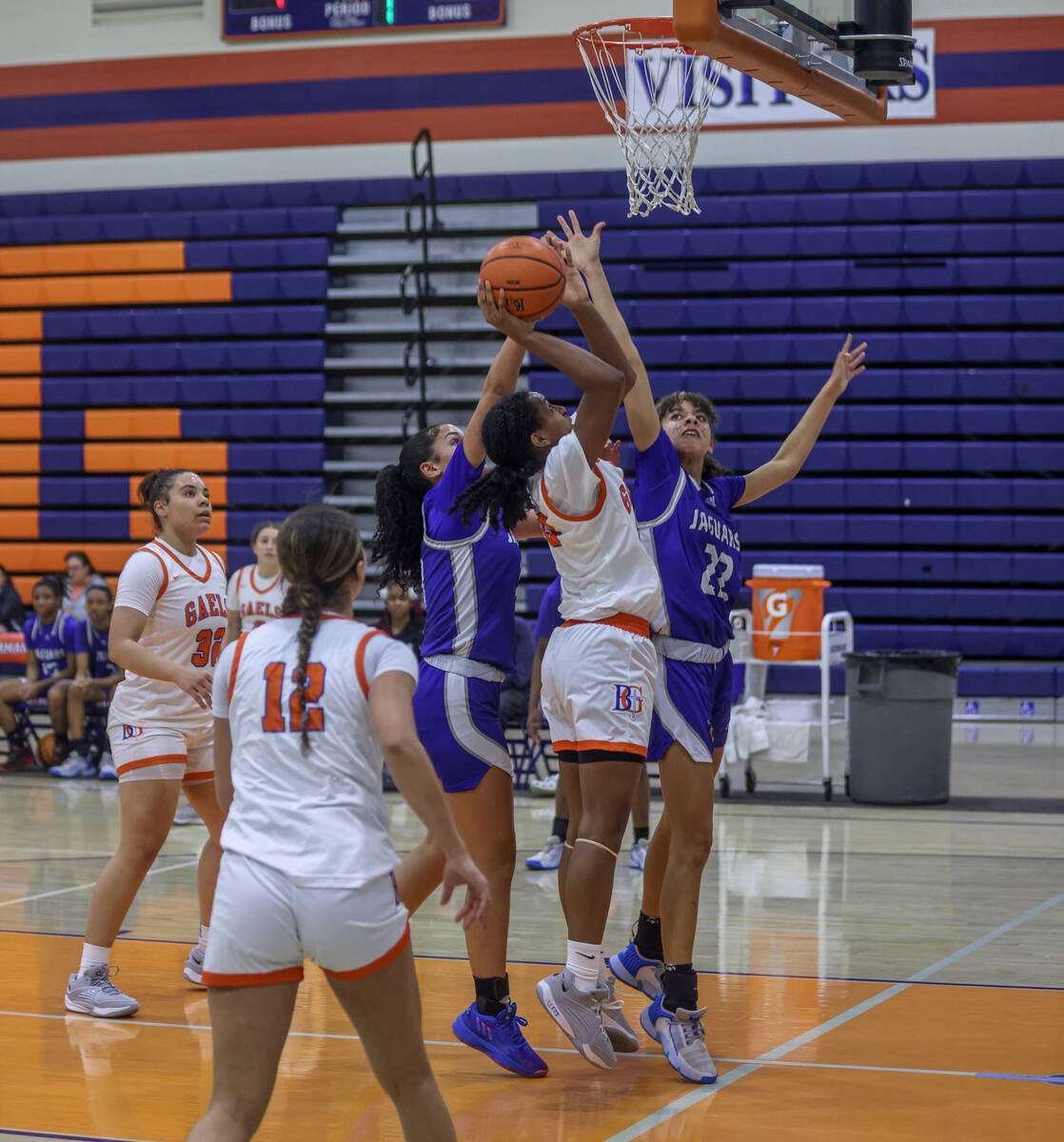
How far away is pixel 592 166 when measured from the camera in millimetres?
12859

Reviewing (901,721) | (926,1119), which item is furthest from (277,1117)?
(901,721)

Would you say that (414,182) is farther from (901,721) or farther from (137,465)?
(901,721)

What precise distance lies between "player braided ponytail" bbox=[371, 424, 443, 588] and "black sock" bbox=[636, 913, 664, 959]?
1.30m

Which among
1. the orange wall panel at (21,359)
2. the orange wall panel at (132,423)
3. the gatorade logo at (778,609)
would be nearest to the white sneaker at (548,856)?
the gatorade logo at (778,609)

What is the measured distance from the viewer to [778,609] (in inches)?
342

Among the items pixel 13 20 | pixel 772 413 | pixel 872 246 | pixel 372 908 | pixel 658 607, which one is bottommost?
pixel 372 908

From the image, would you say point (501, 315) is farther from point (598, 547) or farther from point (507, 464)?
point (598, 547)

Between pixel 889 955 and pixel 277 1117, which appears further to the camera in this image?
pixel 889 955

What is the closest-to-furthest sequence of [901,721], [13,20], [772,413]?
[901,721]
[772,413]
[13,20]

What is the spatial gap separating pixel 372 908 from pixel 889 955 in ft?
10.3

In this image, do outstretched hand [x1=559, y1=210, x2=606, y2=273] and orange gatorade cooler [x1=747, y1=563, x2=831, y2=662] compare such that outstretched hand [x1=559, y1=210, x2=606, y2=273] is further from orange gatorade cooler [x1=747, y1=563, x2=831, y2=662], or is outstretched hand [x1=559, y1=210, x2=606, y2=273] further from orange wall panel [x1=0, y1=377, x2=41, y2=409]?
orange wall panel [x1=0, y1=377, x2=41, y2=409]

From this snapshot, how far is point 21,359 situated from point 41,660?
4.41 meters

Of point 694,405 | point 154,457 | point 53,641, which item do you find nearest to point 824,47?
point 694,405

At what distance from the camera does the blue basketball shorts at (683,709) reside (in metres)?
4.06
